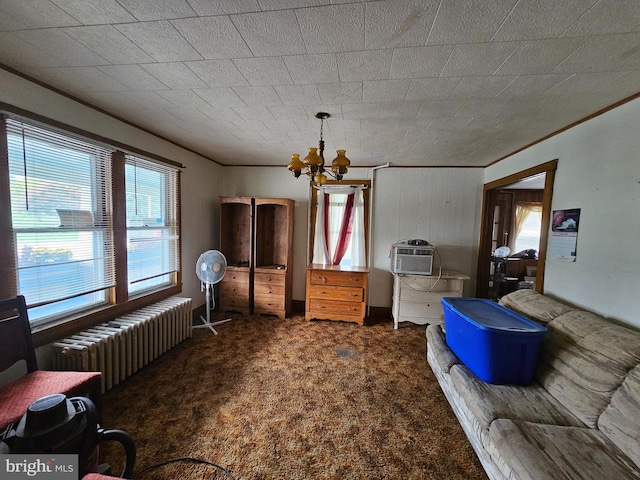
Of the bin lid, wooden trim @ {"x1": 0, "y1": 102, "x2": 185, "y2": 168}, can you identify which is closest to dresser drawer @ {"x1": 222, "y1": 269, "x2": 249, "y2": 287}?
wooden trim @ {"x1": 0, "y1": 102, "x2": 185, "y2": 168}

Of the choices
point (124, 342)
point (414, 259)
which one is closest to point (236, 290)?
point (124, 342)

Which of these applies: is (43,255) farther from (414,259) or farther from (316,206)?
(414,259)

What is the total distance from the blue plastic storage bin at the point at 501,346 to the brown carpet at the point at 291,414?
1.62 ft

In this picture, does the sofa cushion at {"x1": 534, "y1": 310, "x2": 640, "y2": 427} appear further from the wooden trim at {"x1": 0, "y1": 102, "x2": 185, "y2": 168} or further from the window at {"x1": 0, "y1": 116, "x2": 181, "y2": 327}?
the wooden trim at {"x1": 0, "y1": 102, "x2": 185, "y2": 168}

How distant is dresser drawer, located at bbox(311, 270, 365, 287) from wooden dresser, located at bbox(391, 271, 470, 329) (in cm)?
53

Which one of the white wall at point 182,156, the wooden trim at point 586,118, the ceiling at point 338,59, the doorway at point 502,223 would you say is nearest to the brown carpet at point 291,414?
the white wall at point 182,156

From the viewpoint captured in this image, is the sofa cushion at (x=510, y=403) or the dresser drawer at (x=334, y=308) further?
the dresser drawer at (x=334, y=308)

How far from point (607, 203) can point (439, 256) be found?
2.10 meters

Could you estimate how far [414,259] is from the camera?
337 centimetres

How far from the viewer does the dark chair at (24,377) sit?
1357 millimetres

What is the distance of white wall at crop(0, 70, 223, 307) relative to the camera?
5.61 feet

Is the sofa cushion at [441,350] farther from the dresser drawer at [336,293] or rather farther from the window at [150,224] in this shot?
the window at [150,224]

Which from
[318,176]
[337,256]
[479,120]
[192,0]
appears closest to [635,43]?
[479,120]

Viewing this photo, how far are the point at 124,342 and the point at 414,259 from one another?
3.22 m
